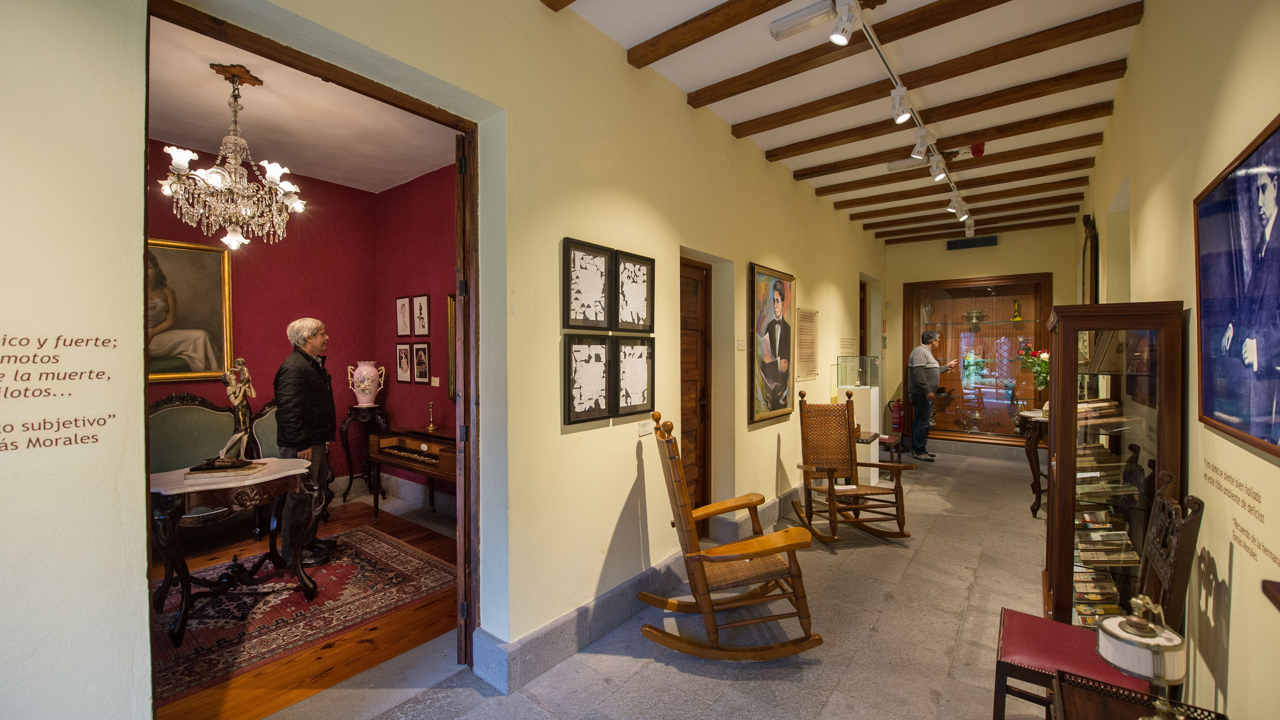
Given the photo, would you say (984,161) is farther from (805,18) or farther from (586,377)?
(586,377)

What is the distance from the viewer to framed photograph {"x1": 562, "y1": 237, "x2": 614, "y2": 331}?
2.67 metres

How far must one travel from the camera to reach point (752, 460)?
4395 mm

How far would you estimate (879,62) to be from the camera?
3.26 meters

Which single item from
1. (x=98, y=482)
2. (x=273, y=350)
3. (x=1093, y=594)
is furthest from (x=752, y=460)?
(x=273, y=350)

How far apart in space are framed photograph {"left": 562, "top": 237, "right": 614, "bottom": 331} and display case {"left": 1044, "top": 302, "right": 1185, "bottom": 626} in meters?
1.97

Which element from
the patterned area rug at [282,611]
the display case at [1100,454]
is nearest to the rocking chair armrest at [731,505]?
the display case at [1100,454]

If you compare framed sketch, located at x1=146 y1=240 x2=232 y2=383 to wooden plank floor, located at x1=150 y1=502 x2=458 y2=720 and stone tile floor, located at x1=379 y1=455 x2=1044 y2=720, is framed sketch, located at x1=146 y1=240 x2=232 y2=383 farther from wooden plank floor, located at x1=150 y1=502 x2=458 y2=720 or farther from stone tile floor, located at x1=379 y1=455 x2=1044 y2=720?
stone tile floor, located at x1=379 y1=455 x2=1044 y2=720

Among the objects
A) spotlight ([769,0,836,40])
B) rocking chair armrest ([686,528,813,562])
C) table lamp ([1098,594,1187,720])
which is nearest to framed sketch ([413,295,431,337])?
rocking chair armrest ([686,528,813,562])

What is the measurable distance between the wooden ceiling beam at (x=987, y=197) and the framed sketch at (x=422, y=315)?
174 inches

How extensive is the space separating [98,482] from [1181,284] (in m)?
3.58

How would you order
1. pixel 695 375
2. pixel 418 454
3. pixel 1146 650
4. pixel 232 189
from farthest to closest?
pixel 418 454 → pixel 695 375 → pixel 232 189 → pixel 1146 650

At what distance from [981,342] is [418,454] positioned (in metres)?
7.44

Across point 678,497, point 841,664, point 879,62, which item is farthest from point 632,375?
point 879,62

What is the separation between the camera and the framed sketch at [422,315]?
5090 millimetres
